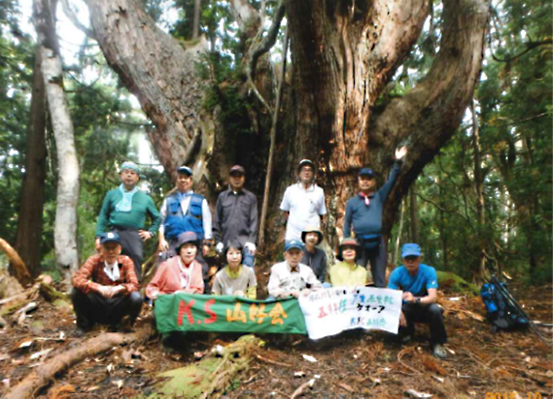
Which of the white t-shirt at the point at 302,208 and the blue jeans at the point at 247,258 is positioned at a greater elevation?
the white t-shirt at the point at 302,208

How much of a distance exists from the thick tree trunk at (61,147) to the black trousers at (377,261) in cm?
482

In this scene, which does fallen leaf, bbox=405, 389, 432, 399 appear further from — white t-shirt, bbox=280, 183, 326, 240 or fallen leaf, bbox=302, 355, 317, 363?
white t-shirt, bbox=280, 183, 326, 240

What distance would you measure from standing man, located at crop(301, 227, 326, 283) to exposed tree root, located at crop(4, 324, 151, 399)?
7.12ft

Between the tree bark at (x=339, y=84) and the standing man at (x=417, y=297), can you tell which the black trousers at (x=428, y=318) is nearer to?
the standing man at (x=417, y=297)

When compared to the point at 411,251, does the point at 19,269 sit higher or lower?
lower

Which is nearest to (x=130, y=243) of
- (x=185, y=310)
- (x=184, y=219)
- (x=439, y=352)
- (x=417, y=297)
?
(x=184, y=219)

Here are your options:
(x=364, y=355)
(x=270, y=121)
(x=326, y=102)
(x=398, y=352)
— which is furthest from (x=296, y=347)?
(x=270, y=121)

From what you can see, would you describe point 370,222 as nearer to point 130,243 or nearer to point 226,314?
point 226,314

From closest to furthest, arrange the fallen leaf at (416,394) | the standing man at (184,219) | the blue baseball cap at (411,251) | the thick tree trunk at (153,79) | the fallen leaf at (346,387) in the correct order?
1. the fallen leaf at (416,394)
2. the fallen leaf at (346,387)
3. the blue baseball cap at (411,251)
4. the standing man at (184,219)
5. the thick tree trunk at (153,79)

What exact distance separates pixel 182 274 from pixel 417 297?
2.82 metres

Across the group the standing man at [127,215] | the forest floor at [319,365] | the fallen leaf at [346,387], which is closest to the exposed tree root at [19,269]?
the forest floor at [319,365]

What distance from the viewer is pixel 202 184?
808cm

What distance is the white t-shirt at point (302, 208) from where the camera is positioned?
576 centimetres

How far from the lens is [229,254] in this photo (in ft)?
16.2
